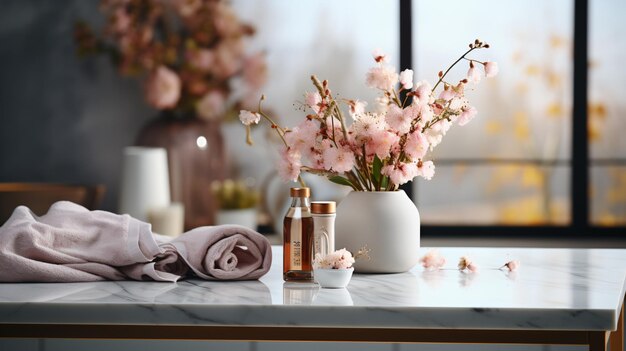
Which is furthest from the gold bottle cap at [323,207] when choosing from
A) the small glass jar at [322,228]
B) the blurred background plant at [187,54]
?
the blurred background plant at [187,54]

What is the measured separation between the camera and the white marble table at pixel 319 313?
124cm

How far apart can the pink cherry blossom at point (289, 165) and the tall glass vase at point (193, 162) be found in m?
1.72

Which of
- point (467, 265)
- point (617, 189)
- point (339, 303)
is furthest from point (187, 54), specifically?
point (339, 303)

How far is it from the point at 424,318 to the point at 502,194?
2175 millimetres

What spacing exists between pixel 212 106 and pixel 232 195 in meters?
0.34

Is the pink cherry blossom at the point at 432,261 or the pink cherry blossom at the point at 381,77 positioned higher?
the pink cherry blossom at the point at 381,77

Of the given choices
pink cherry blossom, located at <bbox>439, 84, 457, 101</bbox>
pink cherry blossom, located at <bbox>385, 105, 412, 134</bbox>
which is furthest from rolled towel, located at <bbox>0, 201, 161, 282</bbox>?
pink cherry blossom, located at <bbox>439, 84, 457, 101</bbox>

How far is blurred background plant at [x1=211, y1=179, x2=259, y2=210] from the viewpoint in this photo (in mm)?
3314

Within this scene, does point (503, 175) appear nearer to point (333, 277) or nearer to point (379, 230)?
point (379, 230)

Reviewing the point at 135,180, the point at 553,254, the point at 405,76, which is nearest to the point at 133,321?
the point at 405,76

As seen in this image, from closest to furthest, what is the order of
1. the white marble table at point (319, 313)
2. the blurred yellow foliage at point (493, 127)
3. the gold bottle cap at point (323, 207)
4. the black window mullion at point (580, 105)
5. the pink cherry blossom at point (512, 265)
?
the white marble table at point (319, 313)
the gold bottle cap at point (323, 207)
the pink cherry blossom at point (512, 265)
the black window mullion at point (580, 105)
the blurred yellow foliage at point (493, 127)

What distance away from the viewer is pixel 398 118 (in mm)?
1518

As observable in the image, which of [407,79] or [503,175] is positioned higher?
[407,79]

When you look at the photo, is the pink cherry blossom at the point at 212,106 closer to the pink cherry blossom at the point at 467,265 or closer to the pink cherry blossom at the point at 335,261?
the pink cherry blossom at the point at 467,265
